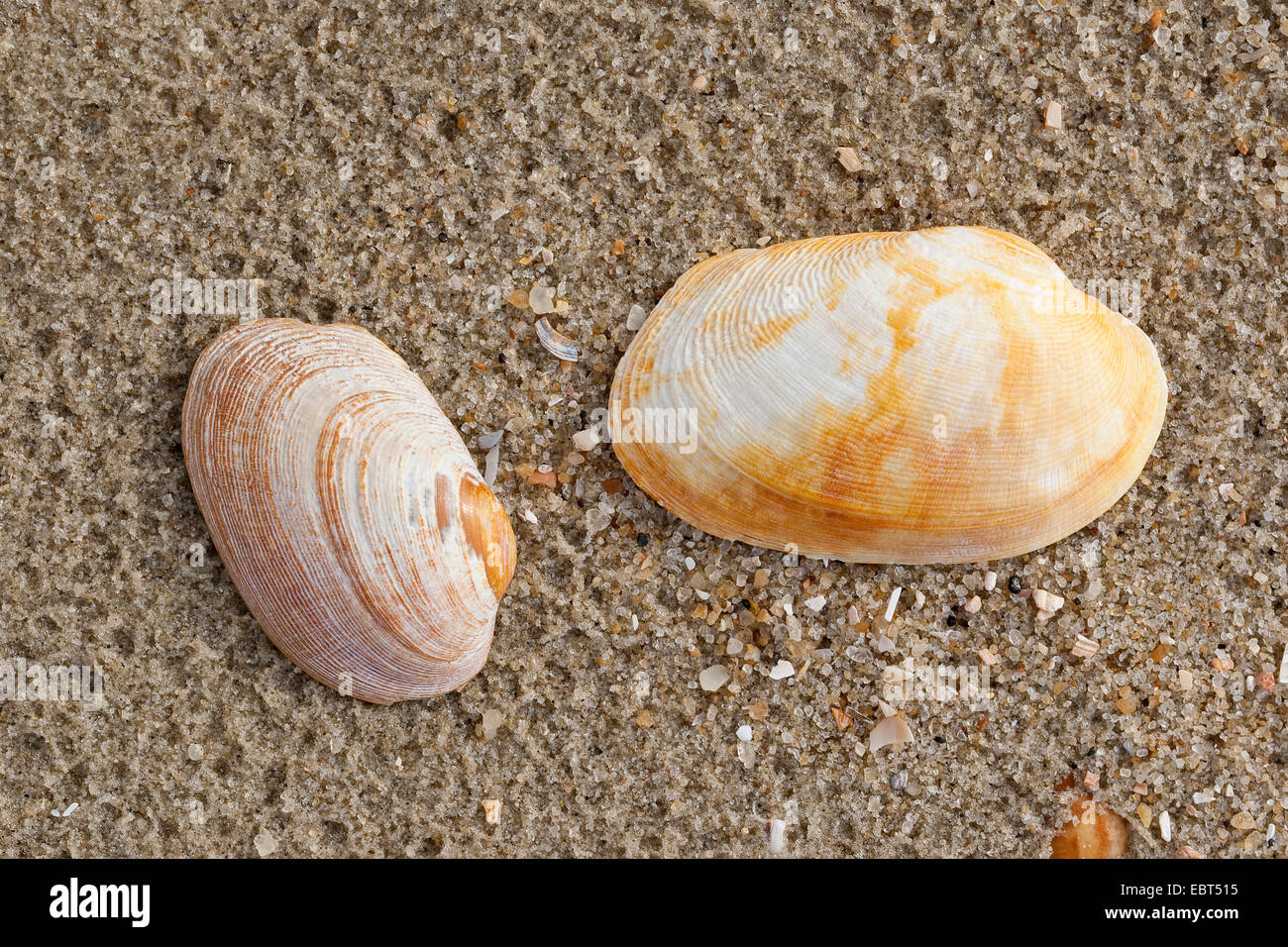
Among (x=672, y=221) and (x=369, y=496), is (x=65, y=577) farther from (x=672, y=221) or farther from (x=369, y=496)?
(x=672, y=221)

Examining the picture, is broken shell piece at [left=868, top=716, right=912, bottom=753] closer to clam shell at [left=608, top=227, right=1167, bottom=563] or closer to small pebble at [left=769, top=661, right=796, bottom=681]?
small pebble at [left=769, top=661, right=796, bottom=681]

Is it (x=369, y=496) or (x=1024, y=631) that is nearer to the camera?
(x=369, y=496)

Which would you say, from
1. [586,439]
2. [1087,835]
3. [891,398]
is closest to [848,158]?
[891,398]

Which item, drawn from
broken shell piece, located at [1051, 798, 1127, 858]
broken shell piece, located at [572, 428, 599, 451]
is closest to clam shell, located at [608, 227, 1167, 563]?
broken shell piece, located at [572, 428, 599, 451]

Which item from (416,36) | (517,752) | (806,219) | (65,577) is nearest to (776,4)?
(806,219)

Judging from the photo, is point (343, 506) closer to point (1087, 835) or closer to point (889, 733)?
point (889, 733)

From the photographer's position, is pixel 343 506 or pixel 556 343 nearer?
pixel 343 506
